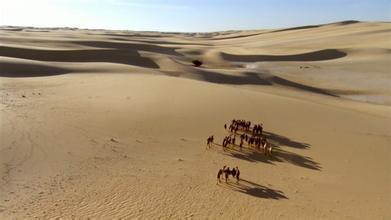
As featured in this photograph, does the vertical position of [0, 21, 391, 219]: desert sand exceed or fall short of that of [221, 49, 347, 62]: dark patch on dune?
it falls short

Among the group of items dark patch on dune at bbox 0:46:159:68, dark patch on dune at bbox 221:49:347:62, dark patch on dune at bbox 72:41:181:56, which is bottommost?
dark patch on dune at bbox 0:46:159:68

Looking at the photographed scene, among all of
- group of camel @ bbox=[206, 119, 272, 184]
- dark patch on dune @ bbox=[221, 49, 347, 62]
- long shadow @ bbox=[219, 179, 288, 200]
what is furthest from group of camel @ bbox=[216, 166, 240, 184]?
dark patch on dune @ bbox=[221, 49, 347, 62]

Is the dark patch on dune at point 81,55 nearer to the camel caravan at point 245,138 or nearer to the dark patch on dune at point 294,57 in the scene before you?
the dark patch on dune at point 294,57

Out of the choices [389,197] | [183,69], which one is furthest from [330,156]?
[183,69]

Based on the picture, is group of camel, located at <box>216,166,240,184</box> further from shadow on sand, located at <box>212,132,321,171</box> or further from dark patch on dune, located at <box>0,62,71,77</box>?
dark patch on dune, located at <box>0,62,71,77</box>

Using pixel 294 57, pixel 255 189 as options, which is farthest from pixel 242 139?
pixel 294 57

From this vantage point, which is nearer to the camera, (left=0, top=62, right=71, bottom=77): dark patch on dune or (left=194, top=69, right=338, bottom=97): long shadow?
(left=0, top=62, right=71, bottom=77): dark patch on dune

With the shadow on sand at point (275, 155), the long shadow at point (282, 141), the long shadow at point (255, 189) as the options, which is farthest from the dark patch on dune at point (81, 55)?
the long shadow at point (255, 189)
